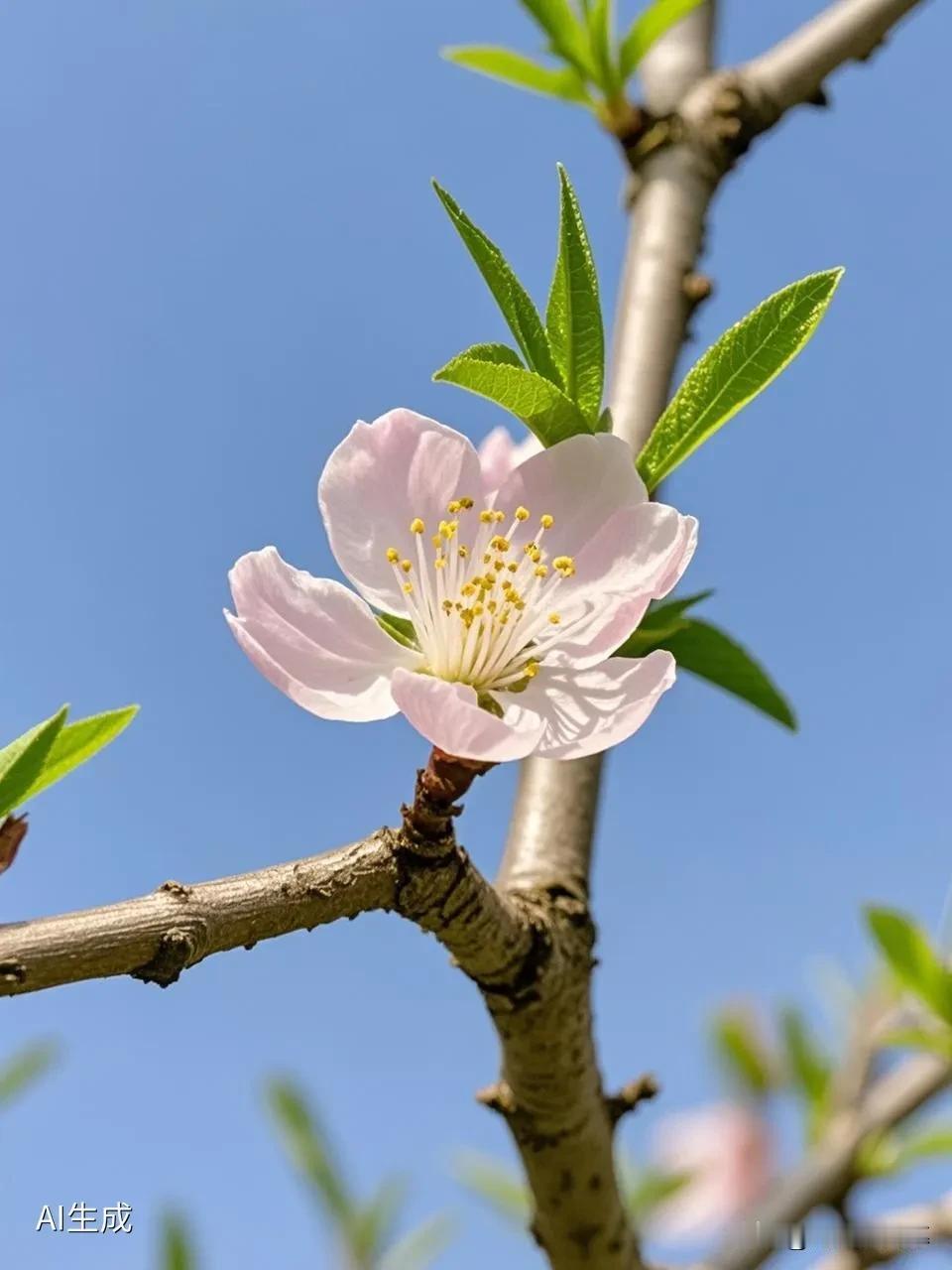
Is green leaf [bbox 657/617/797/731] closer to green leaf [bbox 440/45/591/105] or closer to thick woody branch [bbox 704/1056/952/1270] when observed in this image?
thick woody branch [bbox 704/1056/952/1270]

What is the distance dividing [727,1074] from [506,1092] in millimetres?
1375

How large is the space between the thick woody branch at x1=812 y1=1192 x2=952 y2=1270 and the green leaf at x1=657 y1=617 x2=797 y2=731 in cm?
61

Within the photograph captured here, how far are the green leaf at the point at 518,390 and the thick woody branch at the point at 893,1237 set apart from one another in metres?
0.97

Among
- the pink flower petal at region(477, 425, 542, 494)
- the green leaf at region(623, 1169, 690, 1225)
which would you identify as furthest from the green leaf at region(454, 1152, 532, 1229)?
the pink flower petal at region(477, 425, 542, 494)

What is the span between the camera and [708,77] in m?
1.81

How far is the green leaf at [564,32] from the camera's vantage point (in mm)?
1604

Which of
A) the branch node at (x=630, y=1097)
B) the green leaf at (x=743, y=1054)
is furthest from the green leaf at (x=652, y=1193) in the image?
the branch node at (x=630, y=1097)

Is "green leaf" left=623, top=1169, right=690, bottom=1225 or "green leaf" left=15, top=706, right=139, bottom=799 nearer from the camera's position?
"green leaf" left=15, top=706, right=139, bottom=799

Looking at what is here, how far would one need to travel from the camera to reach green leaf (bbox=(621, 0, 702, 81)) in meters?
1.52

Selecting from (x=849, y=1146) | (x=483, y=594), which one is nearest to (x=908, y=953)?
(x=849, y=1146)

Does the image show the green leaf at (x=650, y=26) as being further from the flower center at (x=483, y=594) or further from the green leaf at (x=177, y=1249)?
the green leaf at (x=177, y=1249)

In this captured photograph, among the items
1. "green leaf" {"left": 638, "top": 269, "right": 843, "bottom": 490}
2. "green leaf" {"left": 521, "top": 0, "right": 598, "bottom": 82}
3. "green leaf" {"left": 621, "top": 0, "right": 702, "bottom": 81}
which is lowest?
"green leaf" {"left": 638, "top": 269, "right": 843, "bottom": 490}

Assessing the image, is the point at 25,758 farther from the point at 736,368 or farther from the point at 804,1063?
the point at 804,1063

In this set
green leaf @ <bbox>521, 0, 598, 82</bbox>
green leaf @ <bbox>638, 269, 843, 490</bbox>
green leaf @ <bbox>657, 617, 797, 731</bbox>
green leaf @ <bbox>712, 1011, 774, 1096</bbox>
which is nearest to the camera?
green leaf @ <bbox>638, 269, 843, 490</bbox>
